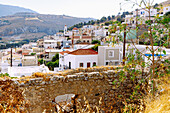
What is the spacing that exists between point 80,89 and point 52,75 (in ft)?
3.45

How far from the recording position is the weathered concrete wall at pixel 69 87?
6.86 meters

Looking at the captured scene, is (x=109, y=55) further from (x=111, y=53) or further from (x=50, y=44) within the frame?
(x=50, y=44)

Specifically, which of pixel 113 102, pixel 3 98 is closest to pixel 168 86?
pixel 113 102

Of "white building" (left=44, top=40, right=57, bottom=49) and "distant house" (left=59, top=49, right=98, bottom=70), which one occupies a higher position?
"white building" (left=44, top=40, right=57, bottom=49)

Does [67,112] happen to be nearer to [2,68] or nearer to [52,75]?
[52,75]

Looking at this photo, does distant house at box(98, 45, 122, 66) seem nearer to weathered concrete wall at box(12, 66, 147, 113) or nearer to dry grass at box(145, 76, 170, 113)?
weathered concrete wall at box(12, 66, 147, 113)

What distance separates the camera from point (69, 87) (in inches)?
282

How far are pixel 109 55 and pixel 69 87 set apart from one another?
1517 cm

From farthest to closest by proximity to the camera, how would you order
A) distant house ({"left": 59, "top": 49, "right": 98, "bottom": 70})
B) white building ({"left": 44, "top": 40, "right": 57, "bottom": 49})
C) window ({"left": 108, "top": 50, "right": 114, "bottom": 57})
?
white building ({"left": 44, "top": 40, "right": 57, "bottom": 49})
window ({"left": 108, "top": 50, "right": 114, "bottom": 57})
distant house ({"left": 59, "top": 49, "right": 98, "bottom": 70})

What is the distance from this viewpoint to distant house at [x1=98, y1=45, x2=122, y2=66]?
71.5ft

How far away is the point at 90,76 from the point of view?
7.34 meters

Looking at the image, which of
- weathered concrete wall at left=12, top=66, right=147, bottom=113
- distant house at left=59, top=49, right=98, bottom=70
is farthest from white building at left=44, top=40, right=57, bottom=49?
weathered concrete wall at left=12, top=66, right=147, bottom=113

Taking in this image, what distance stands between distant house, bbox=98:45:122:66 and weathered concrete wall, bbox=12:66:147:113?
14069mm

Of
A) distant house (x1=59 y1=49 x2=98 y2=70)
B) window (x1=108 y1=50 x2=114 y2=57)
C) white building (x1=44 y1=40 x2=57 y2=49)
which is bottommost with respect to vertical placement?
distant house (x1=59 y1=49 x2=98 y2=70)
